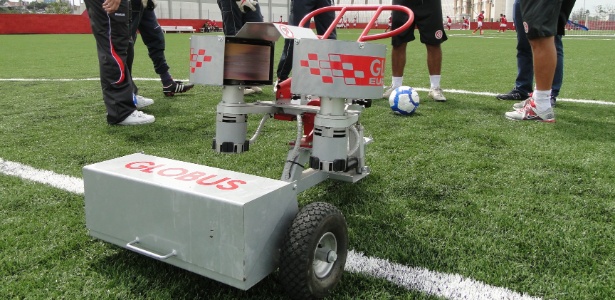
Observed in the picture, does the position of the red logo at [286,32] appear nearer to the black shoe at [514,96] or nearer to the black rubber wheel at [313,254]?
the black rubber wheel at [313,254]

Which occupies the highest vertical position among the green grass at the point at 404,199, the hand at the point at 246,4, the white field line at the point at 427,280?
the hand at the point at 246,4

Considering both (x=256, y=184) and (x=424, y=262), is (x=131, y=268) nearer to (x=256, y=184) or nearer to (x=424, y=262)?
(x=256, y=184)

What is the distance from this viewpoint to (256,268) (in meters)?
1.28

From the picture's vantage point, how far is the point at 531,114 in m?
3.75

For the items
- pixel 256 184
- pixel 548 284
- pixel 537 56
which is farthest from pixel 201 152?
pixel 537 56

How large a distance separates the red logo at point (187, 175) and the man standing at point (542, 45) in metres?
2.94

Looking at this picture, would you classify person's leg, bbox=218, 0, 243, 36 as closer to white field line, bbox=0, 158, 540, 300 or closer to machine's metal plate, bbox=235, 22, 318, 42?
machine's metal plate, bbox=235, 22, 318, 42

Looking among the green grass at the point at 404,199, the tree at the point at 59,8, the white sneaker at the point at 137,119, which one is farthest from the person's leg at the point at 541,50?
the tree at the point at 59,8

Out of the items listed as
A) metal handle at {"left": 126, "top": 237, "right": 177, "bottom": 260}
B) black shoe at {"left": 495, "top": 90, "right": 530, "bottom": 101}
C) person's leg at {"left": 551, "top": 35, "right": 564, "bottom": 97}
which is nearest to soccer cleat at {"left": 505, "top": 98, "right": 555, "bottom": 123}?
person's leg at {"left": 551, "top": 35, "right": 564, "bottom": 97}

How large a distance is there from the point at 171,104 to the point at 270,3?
50704mm

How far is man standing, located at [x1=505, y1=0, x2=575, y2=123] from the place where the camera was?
3.47 m

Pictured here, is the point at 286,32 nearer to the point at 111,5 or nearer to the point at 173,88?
the point at 111,5

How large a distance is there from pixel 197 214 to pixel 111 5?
99.5 inches

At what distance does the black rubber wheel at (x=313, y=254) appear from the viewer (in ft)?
4.17
